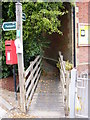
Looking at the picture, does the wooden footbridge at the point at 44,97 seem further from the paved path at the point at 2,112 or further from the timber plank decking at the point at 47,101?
the paved path at the point at 2,112

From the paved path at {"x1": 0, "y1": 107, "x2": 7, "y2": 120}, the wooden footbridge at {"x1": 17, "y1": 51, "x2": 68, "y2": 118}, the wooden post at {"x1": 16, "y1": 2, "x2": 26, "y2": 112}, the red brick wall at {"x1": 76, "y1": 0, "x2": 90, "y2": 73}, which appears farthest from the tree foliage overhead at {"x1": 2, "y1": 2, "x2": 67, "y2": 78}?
the paved path at {"x1": 0, "y1": 107, "x2": 7, "y2": 120}

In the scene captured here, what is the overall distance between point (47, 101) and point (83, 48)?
3.37 metres

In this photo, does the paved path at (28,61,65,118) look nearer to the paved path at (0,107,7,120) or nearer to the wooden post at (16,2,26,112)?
the wooden post at (16,2,26,112)

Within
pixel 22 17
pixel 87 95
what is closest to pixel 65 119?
pixel 87 95

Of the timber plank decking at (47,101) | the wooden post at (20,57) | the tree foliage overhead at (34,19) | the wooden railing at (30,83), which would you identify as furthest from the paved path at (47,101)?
the tree foliage overhead at (34,19)

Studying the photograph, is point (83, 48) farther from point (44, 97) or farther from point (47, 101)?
point (47, 101)

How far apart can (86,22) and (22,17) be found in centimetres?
388

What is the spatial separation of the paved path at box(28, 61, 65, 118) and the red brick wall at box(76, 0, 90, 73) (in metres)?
1.32

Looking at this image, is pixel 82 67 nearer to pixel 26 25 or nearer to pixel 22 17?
pixel 26 25

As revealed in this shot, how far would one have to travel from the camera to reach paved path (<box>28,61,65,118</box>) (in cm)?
377

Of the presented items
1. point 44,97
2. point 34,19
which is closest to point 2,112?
point 44,97

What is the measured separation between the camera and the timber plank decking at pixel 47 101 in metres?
3.77

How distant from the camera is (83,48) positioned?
279 inches

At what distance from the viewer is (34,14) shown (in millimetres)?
5051
